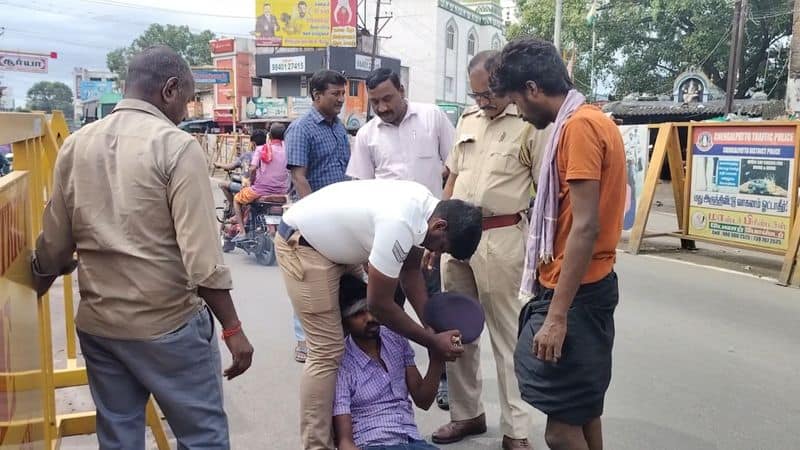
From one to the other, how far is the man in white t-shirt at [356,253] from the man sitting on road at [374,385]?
0.18ft

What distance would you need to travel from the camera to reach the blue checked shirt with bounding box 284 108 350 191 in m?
4.65

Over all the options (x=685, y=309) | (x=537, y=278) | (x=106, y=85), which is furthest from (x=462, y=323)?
(x=106, y=85)

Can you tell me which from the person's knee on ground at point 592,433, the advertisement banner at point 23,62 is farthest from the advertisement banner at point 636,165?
the advertisement banner at point 23,62

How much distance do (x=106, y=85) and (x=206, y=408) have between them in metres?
70.0

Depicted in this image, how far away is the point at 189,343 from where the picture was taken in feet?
7.55

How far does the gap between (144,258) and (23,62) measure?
24.2m

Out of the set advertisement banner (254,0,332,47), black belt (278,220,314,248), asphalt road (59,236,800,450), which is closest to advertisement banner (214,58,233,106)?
advertisement banner (254,0,332,47)

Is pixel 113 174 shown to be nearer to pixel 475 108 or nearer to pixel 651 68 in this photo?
pixel 475 108

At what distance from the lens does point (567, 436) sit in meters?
2.52

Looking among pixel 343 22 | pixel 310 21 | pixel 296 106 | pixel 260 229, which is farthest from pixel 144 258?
pixel 310 21

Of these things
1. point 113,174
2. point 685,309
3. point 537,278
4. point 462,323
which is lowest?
point 685,309

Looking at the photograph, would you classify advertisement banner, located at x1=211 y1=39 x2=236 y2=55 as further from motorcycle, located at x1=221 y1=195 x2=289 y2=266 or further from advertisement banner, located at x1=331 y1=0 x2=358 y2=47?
motorcycle, located at x1=221 y1=195 x2=289 y2=266

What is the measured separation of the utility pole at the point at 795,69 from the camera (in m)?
9.68

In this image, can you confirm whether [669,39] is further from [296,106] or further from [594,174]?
[594,174]
